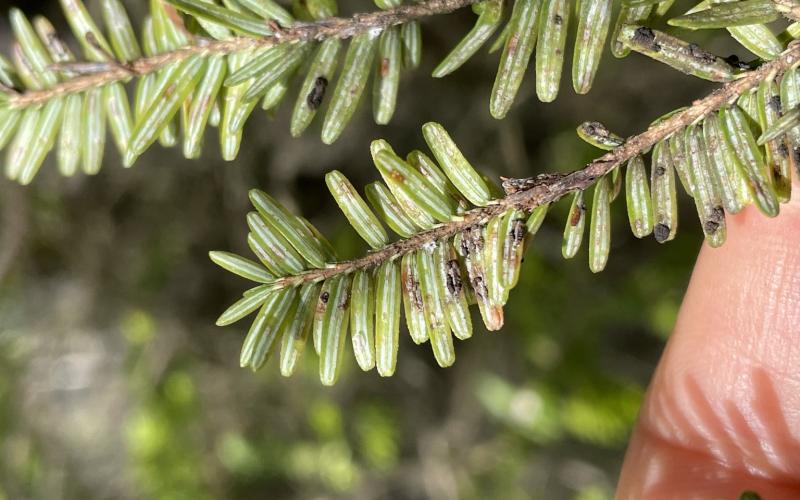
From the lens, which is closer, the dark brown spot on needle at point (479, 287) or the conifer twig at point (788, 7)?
the conifer twig at point (788, 7)

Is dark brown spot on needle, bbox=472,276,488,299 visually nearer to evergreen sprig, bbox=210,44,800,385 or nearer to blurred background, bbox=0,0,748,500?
evergreen sprig, bbox=210,44,800,385

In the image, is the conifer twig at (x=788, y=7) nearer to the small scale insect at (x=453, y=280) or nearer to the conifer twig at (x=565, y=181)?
the conifer twig at (x=565, y=181)

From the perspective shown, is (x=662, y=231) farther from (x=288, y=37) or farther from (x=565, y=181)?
(x=288, y=37)

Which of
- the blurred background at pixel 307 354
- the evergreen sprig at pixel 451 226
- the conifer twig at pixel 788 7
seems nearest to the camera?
the conifer twig at pixel 788 7

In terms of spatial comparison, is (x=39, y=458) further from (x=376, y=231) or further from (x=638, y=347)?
(x=638, y=347)

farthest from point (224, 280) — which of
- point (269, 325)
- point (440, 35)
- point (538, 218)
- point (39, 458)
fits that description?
point (538, 218)

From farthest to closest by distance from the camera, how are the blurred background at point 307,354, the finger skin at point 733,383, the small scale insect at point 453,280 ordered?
the blurred background at point 307,354
the finger skin at point 733,383
the small scale insect at point 453,280

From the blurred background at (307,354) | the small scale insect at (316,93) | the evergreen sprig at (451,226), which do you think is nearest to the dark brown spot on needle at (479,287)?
the evergreen sprig at (451,226)

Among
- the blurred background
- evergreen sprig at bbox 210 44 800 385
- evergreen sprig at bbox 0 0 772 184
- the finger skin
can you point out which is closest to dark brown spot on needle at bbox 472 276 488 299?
evergreen sprig at bbox 210 44 800 385
